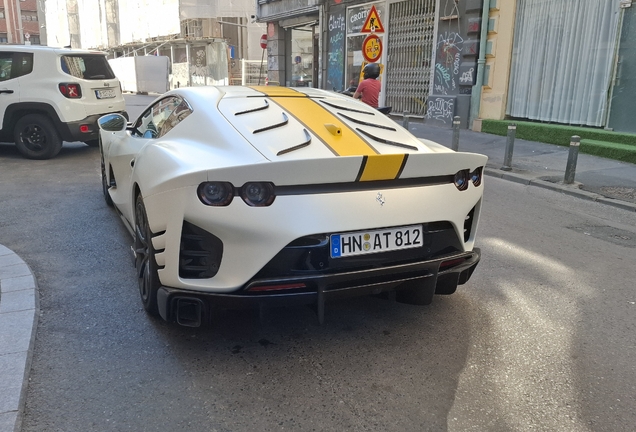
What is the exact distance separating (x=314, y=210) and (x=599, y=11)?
10.9m

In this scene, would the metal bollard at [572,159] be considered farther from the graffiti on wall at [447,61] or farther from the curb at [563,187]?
the graffiti on wall at [447,61]

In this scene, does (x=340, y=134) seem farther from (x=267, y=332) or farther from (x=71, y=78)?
(x=71, y=78)

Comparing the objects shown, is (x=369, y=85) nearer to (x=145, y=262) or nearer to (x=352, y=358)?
(x=145, y=262)

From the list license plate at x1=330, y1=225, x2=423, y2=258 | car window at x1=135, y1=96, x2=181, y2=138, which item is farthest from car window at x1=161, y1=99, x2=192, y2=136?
license plate at x1=330, y1=225, x2=423, y2=258

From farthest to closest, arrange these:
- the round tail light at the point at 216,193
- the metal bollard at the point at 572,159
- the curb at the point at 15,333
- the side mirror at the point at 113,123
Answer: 1. the metal bollard at the point at 572,159
2. the side mirror at the point at 113,123
3. the round tail light at the point at 216,193
4. the curb at the point at 15,333

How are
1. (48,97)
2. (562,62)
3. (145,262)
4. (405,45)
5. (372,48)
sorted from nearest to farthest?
1. (145,262)
2. (48,97)
3. (372,48)
4. (562,62)
5. (405,45)

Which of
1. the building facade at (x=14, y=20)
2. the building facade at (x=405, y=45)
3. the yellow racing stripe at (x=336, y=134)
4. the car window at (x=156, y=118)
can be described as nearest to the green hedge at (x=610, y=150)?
the building facade at (x=405, y=45)

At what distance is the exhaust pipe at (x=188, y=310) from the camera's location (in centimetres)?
284

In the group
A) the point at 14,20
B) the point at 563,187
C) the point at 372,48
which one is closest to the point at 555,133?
the point at 563,187

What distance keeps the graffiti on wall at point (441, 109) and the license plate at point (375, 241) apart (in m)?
11.7


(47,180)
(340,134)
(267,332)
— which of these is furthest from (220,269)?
(47,180)

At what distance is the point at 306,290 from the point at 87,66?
8363mm

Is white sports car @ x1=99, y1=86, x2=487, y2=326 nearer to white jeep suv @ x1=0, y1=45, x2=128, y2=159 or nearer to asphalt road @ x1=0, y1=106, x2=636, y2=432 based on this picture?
asphalt road @ x1=0, y1=106, x2=636, y2=432

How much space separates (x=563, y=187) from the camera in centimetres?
784
